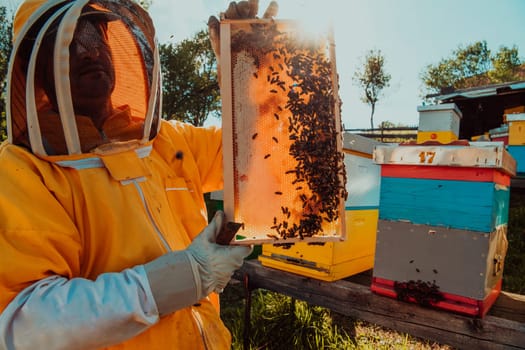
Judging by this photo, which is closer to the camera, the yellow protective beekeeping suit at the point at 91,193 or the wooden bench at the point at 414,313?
the yellow protective beekeeping suit at the point at 91,193

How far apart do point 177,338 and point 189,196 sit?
0.67 meters

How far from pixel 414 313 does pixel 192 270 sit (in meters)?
1.95

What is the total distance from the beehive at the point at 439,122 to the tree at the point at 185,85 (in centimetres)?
1238

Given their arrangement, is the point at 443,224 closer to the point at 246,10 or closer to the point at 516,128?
the point at 246,10

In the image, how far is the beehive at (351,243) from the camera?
Result: 10.4 ft

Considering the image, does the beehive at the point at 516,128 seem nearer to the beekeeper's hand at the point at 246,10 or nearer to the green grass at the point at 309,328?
the green grass at the point at 309,328

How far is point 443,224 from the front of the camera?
251 cm

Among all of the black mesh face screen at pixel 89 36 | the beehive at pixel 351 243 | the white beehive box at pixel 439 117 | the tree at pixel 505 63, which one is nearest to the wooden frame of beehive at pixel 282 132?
the black mesh face screen at pixel 89 36

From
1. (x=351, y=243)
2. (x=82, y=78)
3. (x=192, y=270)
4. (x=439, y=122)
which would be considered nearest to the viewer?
(x=192, y=270)

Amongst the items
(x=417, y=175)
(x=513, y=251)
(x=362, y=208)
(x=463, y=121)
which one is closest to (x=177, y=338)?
(x=417, y=175)

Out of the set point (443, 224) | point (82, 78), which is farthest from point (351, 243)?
point (82, 78)

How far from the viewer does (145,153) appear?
67.1 inches

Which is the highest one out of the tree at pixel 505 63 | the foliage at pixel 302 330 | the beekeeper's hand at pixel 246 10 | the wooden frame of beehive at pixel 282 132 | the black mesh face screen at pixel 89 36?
the tree at pixel 505 63

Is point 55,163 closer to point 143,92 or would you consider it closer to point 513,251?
point 143,92
